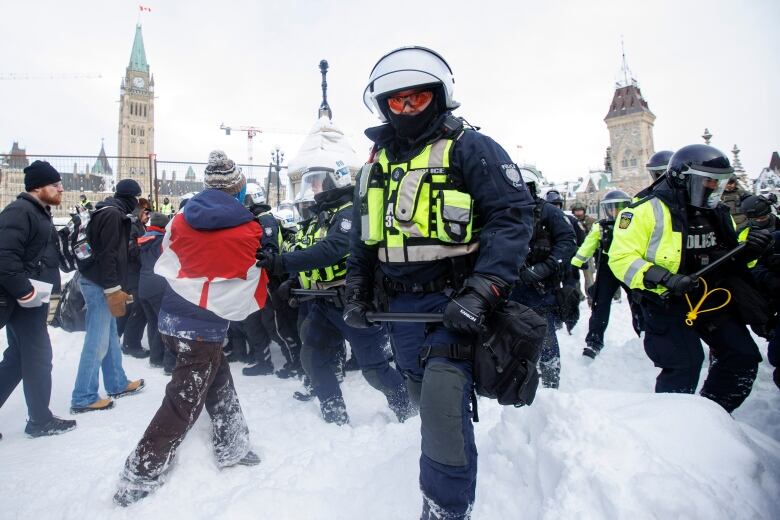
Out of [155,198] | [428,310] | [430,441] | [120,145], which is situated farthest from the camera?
[120,145]

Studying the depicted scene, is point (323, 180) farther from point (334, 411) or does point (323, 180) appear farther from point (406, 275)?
point (406, 275)

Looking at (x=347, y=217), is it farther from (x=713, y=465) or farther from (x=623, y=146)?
(x=623, y=146)

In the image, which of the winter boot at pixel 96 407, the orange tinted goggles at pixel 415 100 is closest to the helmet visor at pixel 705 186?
the orange tinted goggles at pixel 415 100

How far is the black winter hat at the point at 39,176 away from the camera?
3.74 meters

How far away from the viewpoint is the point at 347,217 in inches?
156

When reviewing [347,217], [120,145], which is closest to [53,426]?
[347,217]

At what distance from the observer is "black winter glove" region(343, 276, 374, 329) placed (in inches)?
102

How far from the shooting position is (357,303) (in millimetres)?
2631

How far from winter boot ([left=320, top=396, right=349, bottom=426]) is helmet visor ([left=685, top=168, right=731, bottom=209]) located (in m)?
3.17

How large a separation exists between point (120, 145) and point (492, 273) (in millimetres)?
115372

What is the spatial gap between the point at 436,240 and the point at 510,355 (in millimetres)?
643

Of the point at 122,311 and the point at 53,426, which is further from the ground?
the point at 122,311

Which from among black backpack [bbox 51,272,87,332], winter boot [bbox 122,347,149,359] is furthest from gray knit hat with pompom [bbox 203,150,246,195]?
black backpack [bbox 51,272,87,332]

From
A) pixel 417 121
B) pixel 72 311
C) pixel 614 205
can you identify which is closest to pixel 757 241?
pixel 417 121
